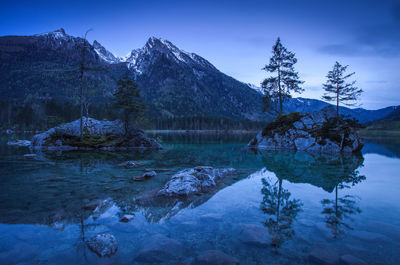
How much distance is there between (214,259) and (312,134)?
30.8 m

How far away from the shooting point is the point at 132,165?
621 inches

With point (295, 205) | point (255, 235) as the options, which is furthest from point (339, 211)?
point (255, 235)

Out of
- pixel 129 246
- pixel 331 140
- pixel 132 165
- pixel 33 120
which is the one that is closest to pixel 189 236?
pixel 129 246

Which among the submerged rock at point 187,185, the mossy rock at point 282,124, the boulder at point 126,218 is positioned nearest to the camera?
the boulder at point 126,218

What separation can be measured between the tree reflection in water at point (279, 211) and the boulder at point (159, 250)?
7.57 ft

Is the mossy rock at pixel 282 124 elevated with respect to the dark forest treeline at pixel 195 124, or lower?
lower

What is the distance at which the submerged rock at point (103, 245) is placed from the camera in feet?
14.5

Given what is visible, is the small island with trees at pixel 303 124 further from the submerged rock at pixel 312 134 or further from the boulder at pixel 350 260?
the boulder at pixel 350 260

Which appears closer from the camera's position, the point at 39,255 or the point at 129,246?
the point at 39,255

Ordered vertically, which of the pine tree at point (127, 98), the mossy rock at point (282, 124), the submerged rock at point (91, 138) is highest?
the pine tree at point (127, 98)

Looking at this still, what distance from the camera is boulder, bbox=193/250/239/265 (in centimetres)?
416

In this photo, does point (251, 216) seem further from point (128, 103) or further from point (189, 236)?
point (128, 103)

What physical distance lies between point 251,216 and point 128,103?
2764 cm

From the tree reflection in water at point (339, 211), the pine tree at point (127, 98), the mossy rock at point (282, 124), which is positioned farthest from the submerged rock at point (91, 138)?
the tree reflection in water at point (339, 211)
